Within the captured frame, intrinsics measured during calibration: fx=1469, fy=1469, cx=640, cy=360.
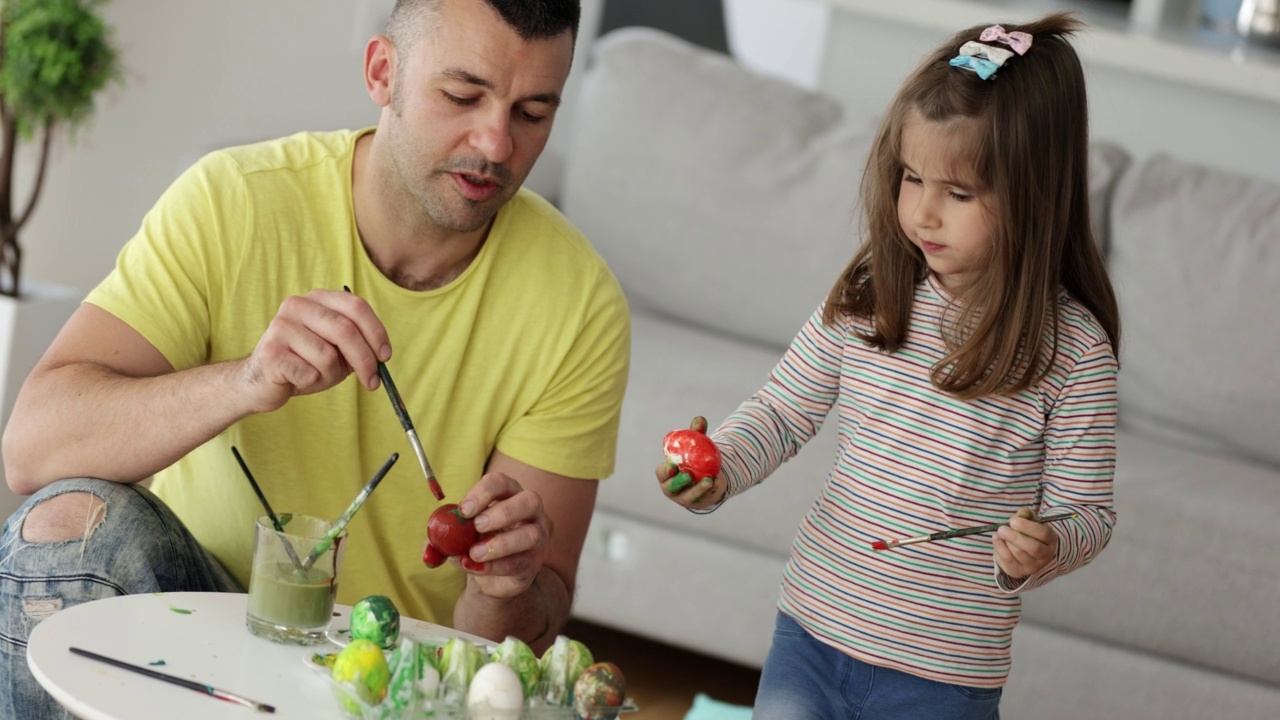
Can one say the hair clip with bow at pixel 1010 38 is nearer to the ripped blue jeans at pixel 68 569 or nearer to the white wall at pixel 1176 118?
the ripped blue jeans at pixel 68 569

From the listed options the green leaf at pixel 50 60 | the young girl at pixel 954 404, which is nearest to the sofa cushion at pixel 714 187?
the green leaf at pixel 50 60

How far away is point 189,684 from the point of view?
115 cm

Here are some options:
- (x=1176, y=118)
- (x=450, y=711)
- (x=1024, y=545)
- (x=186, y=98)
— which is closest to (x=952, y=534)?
(x=1024, y=545)

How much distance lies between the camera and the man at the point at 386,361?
1.40 meters

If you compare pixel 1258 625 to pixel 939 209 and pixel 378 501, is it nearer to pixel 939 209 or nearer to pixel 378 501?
pixel 939 209

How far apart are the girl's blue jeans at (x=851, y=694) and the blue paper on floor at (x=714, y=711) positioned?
31.4 inches

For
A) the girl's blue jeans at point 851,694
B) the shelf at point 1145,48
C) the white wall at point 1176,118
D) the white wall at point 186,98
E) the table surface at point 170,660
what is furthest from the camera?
the white wall at point 186,98

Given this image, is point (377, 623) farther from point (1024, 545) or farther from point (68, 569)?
point (1024, 545)

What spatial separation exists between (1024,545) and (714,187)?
1.45 metres

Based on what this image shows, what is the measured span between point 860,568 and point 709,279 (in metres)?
1.22

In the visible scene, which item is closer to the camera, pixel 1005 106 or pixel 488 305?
pixel 1005 106

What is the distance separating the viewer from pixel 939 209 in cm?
151

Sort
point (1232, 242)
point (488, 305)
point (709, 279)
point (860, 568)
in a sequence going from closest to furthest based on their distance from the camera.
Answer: point (860, 568) → point (488, 305) → point (1232, 242) → point (709, 279)

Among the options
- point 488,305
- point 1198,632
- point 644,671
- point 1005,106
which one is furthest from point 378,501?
point 1198,632
